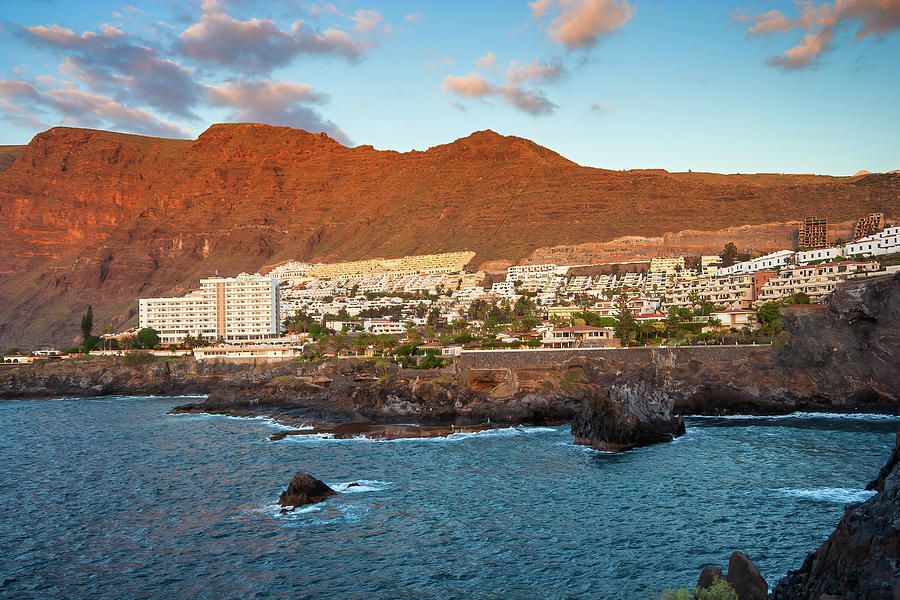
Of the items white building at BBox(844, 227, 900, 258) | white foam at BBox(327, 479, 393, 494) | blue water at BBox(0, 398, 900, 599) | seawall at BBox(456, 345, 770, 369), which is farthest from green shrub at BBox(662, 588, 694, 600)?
white building at BBox(844, 227, 900, 258)

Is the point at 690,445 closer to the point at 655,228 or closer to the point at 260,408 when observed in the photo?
the point at 260,408

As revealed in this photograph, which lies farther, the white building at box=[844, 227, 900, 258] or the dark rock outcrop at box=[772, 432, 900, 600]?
the white building at box=[844, 227, 900, 258]

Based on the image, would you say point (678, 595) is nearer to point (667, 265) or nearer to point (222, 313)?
point (222, 313)

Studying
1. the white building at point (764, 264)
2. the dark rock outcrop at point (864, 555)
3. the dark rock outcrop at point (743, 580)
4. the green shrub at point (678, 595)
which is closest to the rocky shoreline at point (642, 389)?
the green shrub at point (678, 595)

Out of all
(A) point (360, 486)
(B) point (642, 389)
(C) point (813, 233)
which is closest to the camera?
(A) point (360, 486)

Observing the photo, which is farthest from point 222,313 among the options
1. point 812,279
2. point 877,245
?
point 877,245

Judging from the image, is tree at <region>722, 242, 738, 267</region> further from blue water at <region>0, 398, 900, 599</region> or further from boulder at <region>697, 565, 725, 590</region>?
boulder at <region>697, 565, 725, 590</region>

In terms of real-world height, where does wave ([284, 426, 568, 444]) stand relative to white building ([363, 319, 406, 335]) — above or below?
below
